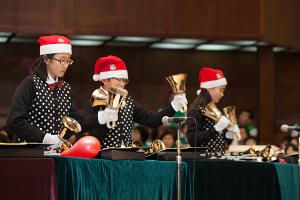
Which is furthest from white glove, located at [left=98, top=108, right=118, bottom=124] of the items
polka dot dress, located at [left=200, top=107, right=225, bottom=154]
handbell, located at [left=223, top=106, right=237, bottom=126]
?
handbell, located at [left=223, top=106, right=237, bottom=126]

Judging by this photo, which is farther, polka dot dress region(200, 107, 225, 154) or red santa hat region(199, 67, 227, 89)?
red santa hat region(199, 67, 227, 89)

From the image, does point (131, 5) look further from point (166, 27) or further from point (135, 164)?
point (135, 164)

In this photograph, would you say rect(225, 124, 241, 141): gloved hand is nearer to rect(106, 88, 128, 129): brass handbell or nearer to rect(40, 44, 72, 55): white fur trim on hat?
rect(106, 88, 128, 129): brass handbell

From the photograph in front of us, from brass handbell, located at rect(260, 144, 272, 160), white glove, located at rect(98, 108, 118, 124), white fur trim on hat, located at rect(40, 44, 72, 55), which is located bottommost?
brass handbell, located at rect(260, 144, 272, 160)

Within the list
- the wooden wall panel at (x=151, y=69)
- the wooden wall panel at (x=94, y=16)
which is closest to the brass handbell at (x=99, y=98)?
the wooden wall panel at (x=94, y=16)

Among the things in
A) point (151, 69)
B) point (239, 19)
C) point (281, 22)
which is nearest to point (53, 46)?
point (239, 19)

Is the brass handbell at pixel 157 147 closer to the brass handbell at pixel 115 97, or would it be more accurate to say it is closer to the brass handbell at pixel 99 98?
the brass handbell at pixel 115 97

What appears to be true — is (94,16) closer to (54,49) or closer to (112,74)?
(112,74)

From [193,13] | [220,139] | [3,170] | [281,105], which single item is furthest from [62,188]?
[281,105]

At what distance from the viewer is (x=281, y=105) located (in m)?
15.4

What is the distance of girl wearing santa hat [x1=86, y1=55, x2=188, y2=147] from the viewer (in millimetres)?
6691

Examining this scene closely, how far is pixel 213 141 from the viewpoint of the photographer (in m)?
8.16

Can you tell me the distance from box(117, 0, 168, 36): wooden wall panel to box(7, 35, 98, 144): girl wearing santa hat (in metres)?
6.10

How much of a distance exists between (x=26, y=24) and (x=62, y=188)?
7.29m
